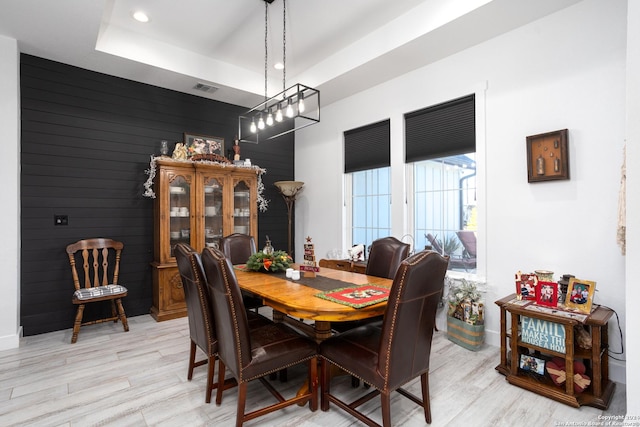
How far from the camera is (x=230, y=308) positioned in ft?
5.91

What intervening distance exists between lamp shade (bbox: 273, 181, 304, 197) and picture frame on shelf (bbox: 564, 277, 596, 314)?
3.69m

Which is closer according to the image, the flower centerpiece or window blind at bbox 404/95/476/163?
the flower centerpiece

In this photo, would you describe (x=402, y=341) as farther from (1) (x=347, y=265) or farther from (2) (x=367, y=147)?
(2) (x=367, y=147)

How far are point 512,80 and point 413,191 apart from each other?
1509 millimetres

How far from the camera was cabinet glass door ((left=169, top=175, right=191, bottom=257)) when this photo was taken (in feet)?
13.4

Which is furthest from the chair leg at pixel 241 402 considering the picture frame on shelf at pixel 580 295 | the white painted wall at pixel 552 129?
the white painted wall at pixel 552 129

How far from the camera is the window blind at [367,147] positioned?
4.25 m

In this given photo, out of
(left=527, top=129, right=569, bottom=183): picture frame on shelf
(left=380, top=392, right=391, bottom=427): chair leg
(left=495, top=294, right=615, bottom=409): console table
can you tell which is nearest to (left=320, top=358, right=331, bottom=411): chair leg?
(left=380, top=392, right=391, bottom=427): chair leg

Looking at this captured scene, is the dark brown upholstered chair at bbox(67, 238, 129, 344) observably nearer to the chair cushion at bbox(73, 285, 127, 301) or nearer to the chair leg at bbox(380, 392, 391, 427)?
the chair cushion at bbox(73, 285, 127, 301)

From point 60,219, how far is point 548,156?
16.5 ft

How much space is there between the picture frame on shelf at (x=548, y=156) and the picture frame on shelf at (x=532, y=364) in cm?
147

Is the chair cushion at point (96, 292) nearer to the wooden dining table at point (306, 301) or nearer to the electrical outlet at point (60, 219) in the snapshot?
the electrical outlet at point (60, 219)

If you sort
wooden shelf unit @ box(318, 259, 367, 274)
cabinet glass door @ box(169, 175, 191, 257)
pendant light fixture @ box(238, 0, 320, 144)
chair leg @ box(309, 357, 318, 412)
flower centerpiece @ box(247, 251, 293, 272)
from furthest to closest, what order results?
cabinet glass door @ box(169, 175, 191, 257), wooden shelf unit @ box(318, 259, 367, 274), flower centerpiece @ box(247, 251, 293, 272), pendant light fixture @ box(238, 0, 320, 144), chair leg @ box(309, 357, 318, 412)

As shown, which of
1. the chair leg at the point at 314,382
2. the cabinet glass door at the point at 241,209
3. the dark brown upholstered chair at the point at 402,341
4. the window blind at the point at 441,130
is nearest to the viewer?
the dark brown upholstered chair at the point at 402,341
